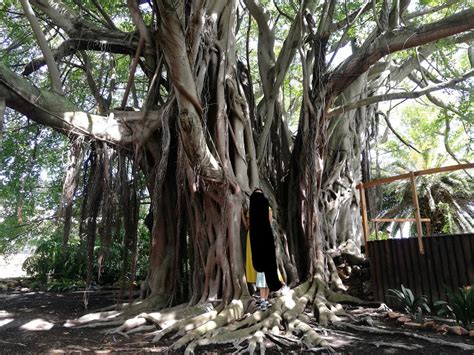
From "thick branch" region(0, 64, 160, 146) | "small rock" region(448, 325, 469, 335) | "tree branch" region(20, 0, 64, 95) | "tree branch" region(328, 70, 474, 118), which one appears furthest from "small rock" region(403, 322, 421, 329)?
"tree branch" region(20, 0, 64, 95)

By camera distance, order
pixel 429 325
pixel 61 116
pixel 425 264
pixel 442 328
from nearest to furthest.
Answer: pixel 442 328
pixel 429 325
pixel 61 116
pixel 425 264

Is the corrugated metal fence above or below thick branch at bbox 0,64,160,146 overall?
below

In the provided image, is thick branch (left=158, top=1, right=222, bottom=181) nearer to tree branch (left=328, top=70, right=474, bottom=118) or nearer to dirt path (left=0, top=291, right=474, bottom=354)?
dirt path (left=0, top=291, right=474, bottom=354)

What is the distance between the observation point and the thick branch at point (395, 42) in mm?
4598

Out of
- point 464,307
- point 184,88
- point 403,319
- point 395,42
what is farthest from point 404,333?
point 395,42

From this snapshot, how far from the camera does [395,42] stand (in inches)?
196

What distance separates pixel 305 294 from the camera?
4984mm

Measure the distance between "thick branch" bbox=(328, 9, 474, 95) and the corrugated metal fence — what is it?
2162 mm

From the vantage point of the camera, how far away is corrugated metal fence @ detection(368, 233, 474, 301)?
15.3 feet

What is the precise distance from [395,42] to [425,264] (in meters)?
2.58

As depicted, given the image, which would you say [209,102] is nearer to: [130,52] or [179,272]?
[130,52]

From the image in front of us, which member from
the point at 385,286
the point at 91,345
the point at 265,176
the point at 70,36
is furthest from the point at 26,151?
the point at 385,286

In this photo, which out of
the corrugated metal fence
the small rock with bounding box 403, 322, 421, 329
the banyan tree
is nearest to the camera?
the small rock with bounding box 403, 322, 421, 329

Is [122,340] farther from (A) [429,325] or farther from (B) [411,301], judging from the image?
(B) [411,301]
